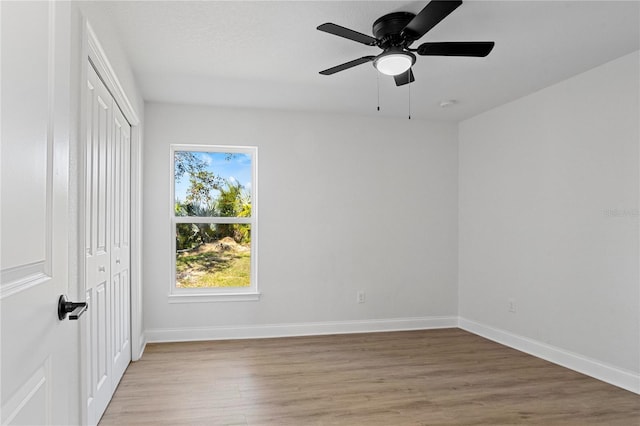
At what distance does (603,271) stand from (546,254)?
579 millimetres

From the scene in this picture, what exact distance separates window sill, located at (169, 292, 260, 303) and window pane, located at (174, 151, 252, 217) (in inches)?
33.6

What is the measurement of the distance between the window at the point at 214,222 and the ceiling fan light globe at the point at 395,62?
7.52 feet

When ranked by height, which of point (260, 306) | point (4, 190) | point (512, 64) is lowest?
point (260, 306)

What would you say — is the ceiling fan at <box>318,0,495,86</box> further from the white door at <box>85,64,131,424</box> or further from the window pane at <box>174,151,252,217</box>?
the window pane at <box>174,151,252,217</box>

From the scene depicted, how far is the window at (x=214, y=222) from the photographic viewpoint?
461cm

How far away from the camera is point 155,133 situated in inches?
174

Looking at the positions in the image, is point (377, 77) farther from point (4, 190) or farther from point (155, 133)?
point (4, 190)

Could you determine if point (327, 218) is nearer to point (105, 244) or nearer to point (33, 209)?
point (105, 244)

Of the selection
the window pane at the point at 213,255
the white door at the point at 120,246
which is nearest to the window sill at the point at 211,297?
the window pane at the point at 213,255

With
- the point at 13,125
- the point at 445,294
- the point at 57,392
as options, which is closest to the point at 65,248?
the point at 57,392

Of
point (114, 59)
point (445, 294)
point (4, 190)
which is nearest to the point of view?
point (4, 190)

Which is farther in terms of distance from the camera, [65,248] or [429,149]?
[429,149]

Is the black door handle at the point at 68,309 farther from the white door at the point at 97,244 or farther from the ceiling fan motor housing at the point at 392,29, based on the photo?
the ceiling fan motor housing at the point at 392,29

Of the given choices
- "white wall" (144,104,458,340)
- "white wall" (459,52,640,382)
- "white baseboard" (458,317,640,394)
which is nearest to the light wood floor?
"white baseboard" (458,317,640,394)
